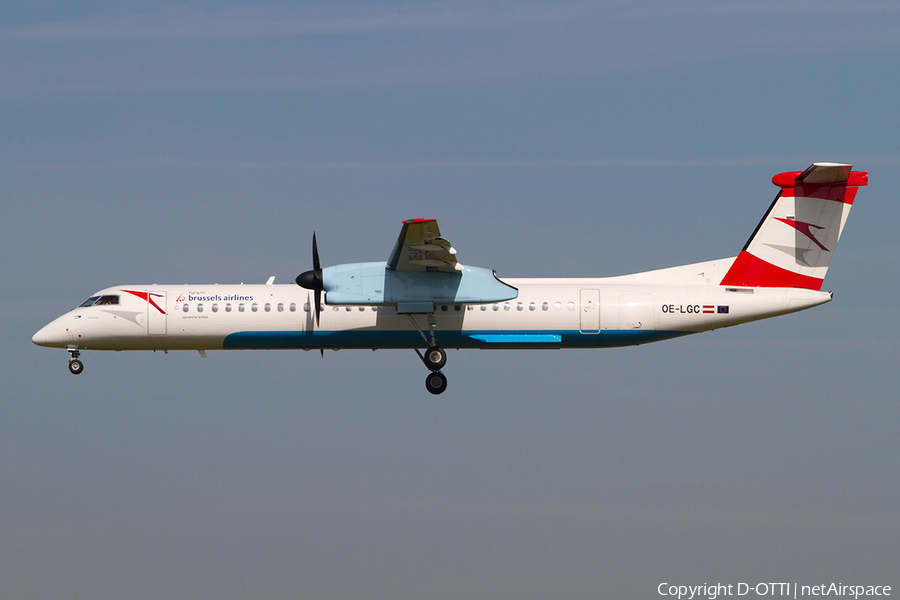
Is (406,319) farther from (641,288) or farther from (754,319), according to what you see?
(754,319)

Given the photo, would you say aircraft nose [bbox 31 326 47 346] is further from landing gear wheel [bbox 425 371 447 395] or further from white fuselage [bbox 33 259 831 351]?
landing gear wheel [bbox 425 371 447 395]

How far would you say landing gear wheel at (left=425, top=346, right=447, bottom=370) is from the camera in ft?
84.1

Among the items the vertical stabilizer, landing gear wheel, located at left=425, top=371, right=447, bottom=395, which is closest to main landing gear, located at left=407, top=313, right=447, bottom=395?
landing gear wheel, located at left=425, top=371, right=447, bottom=395

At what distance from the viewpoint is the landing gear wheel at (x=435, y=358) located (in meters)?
25.6

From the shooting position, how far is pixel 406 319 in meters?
25.7

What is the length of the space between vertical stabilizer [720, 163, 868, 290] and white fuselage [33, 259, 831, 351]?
34 cm

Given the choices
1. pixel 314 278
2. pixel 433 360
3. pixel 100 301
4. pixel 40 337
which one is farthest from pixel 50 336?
pixel 433 360

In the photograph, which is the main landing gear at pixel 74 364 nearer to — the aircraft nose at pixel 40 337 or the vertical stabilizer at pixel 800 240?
the aircraft nose at pixel 40 337

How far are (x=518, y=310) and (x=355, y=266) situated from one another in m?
4.32

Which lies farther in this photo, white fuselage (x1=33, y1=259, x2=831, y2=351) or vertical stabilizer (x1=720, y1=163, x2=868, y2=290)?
vertical stabilizer (x1=720, y1=163, x2=868, y2=290)

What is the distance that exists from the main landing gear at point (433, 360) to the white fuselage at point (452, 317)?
21 centimetres

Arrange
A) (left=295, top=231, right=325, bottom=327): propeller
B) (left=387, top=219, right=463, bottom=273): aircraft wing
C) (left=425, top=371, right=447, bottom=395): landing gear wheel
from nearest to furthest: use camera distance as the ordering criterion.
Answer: (left=387, top=219, right=463, bottom=273): aircraft wing < (left=295, top=231, right=325, bottom=327): propeller < (left=425, top=371, right=447, bottom=395): landing gear wheel

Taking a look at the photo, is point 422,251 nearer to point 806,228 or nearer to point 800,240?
point 800,240

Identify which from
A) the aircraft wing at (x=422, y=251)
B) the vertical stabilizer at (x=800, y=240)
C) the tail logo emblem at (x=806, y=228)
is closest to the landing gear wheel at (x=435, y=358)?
the aircraft wing at (x=422, y=251)
